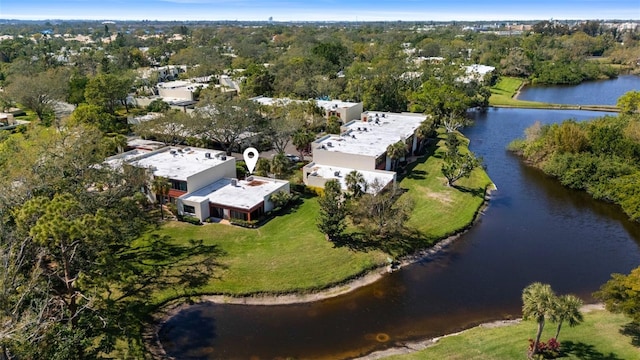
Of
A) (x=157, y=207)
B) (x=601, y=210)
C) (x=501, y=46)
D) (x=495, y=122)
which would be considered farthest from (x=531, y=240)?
(x=501, y=46)

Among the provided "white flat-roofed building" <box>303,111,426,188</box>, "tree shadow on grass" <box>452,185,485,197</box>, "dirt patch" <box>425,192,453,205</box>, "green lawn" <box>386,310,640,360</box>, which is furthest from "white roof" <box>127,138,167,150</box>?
"green lawn" <box>386,310,640,360</box>

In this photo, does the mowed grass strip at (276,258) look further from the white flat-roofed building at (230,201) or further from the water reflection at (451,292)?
the water reflection at (451,292)

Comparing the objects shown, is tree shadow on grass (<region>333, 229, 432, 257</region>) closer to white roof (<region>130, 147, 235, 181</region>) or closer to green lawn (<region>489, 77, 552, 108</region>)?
white roof (<region>130, 147, 235, 181</region>)

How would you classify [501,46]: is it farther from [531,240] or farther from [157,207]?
[157,207]

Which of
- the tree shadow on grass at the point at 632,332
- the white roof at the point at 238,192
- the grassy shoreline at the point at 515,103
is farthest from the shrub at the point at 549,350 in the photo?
the grassy shoreline at the point at 515,103

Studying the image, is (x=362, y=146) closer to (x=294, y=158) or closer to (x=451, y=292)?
(x=294, y=158)

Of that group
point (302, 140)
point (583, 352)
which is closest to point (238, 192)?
point (302, 140)
